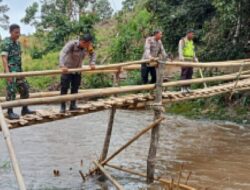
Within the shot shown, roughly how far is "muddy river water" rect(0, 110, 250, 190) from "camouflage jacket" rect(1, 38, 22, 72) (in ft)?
6.69

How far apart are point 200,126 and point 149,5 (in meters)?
7.20

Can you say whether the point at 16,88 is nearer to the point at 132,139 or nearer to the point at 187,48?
the point at 132,139

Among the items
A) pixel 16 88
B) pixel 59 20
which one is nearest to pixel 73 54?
pixel 16 88

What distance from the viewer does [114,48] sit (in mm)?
22297

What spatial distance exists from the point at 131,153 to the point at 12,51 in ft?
13.7

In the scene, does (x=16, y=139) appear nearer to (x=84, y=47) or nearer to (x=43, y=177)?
(x=43, y=177)

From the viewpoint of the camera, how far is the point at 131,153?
10.6m

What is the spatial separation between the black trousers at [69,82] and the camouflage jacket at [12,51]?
0.69m

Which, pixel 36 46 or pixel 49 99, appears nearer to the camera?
pixel 49 99

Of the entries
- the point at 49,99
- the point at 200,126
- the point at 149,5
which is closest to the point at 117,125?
the point at 200,126

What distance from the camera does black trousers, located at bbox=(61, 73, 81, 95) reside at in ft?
25.2

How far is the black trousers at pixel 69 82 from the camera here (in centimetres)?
768

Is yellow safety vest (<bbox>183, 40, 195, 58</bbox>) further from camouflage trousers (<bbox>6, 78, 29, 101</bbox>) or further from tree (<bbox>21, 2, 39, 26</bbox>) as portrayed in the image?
tree (<bbox>21, 2, 39, 26</bbox>)

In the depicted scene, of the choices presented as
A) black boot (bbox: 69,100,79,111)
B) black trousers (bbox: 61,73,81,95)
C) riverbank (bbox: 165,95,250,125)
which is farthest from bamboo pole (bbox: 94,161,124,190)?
riverbank (bbox: 165,95,250,125)
